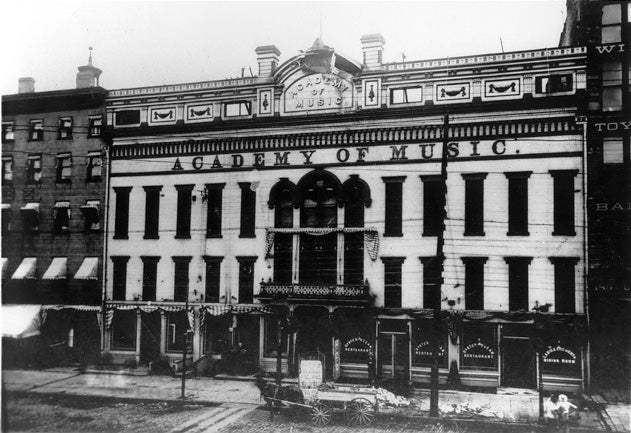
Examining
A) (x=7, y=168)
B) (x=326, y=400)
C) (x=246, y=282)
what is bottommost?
(x=326, y=400)

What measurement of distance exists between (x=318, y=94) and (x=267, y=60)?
2481 millimetres

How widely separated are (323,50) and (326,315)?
31.5 feet

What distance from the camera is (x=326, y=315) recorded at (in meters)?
21.6

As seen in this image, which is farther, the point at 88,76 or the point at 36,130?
the point at 36,130

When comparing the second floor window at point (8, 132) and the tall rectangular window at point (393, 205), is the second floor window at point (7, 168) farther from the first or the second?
the tall rectangular window at point (393, 205)

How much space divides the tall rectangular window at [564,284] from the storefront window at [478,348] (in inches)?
93.1

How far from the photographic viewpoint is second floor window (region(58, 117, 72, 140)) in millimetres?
23609

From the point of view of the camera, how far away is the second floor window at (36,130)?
898 inches

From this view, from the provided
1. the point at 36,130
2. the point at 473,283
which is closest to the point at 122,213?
the point at 36,130

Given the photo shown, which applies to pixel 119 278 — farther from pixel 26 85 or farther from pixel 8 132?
pixel 26 85

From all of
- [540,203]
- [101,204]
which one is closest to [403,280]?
[540,203]

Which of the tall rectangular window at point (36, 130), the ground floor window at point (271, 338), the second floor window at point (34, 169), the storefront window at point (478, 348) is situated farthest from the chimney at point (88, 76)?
the storefront window at point (478, 348)

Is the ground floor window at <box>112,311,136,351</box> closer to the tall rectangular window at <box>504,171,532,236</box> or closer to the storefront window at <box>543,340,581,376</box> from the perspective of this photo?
the tall rectangular window at <box>504,171,532,236</box>

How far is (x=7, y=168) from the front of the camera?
21.7 meters
